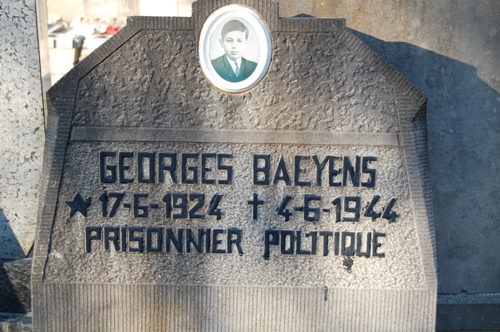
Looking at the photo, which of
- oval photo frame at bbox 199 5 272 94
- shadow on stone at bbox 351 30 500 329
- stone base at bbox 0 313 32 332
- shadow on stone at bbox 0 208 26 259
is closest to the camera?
oval photo frame at bbox 199 5 272 94

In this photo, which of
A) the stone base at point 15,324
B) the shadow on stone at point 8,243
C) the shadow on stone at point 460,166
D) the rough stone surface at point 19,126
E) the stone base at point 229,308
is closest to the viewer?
the stone base at point 229,308

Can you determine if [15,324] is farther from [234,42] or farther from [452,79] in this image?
[452,79]

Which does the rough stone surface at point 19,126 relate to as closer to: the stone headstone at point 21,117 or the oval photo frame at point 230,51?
the stone headstone at point 21,117

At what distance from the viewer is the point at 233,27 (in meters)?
3.09

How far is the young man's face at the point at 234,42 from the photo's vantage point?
3100mm

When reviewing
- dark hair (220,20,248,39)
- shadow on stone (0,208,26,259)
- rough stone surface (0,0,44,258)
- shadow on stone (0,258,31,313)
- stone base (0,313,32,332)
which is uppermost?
dark hair (220,20,248,39)

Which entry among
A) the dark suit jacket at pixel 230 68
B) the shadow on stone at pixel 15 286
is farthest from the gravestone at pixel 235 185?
the shadow on stone at pixel 15 286

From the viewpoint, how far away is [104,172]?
3.26m

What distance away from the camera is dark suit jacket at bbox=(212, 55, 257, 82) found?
3.13m

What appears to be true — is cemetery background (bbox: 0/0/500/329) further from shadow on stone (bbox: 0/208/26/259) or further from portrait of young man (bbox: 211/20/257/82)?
portrait of young man (bbox: 211/20/257/82)

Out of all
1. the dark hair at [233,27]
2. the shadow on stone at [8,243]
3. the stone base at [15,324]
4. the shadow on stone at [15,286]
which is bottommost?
the stone base at [15,324]

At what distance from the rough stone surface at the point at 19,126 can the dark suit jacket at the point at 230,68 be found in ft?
4.30

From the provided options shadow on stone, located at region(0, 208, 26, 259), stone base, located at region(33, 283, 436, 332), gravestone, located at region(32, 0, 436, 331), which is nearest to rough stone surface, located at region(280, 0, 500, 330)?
gravestone, located at region(32, 0, 436, 331)

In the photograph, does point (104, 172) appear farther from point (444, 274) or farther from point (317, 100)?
point (444, 274)
